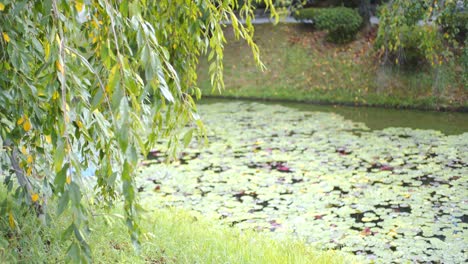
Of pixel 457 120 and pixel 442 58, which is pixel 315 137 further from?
pixel 442 58

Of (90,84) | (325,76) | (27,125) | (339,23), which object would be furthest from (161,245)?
(339,23)

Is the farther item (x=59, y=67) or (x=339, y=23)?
(x=339, y=23)

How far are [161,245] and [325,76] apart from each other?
9670mm

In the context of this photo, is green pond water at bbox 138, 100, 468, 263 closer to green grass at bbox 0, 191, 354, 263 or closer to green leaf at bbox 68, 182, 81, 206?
green grass at bbox 0, 191, 354, 263

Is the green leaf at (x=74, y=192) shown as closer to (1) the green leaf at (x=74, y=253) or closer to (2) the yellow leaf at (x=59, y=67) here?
(1) the green leaf at (x=74, y=253)

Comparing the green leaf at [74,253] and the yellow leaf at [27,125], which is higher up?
the yellow leaf at [27,125]

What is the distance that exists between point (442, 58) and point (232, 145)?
16.6 ft

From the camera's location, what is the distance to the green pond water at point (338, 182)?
15.8 feet

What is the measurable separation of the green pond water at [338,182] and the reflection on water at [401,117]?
0.04 meters

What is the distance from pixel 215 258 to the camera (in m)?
3.75

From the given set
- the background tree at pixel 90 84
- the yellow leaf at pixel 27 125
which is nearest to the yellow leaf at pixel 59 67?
the background tree at pixel 90 84

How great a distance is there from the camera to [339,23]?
45.2 feet

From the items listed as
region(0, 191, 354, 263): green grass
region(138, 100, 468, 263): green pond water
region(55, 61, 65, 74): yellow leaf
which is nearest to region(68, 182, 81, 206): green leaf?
region(55, 61, 65, 74): yellow leaf

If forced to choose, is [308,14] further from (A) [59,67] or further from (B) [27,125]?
(A) [59,67]
